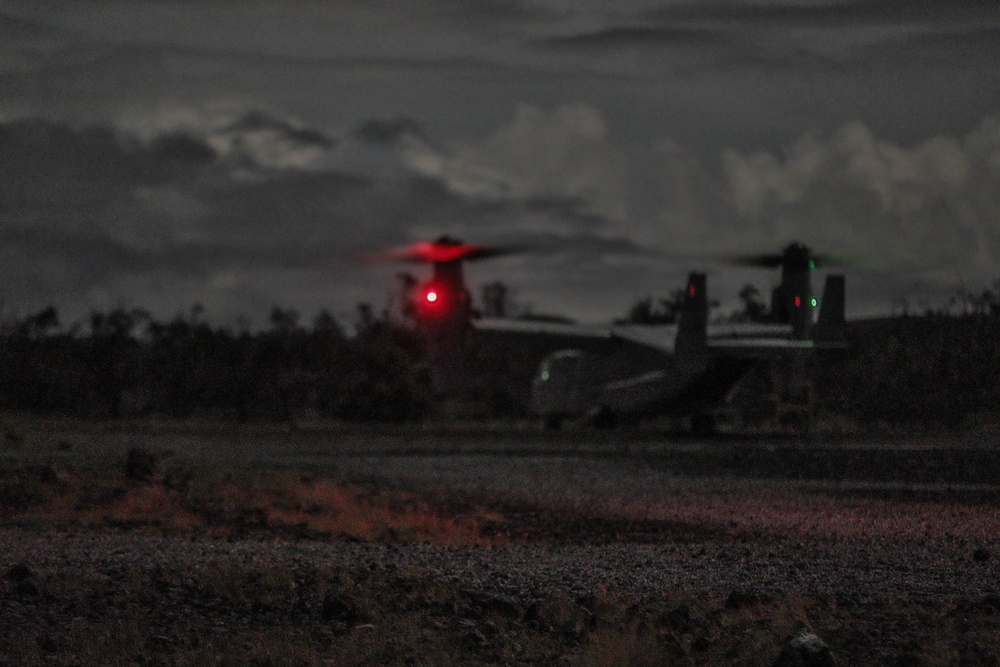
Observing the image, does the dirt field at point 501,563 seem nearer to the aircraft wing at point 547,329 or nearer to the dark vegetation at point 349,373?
the aircraft wing at point 547,329

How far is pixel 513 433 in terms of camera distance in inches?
1813

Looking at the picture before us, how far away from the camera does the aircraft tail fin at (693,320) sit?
3919 cm

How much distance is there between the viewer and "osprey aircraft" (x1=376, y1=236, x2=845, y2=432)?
39.5 metres

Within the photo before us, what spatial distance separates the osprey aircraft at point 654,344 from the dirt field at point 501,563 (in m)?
9.34

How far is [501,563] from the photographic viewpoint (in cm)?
1355

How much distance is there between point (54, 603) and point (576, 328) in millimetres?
34951

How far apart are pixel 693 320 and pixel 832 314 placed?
226 inches

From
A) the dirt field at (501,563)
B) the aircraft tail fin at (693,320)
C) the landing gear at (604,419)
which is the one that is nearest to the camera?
the dirt field at (501,563)

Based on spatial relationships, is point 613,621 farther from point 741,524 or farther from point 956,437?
point 956,437

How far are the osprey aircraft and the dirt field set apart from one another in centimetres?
934

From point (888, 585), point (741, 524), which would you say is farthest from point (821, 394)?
point (888, 585)

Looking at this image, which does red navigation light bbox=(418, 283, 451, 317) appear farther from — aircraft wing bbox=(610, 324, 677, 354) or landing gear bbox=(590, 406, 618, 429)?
landing gear bbox=(590, 406, 618, 429)

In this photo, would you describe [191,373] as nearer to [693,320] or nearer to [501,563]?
[693,320]

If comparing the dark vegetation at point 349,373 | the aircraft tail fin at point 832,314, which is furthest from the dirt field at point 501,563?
the dark vegetation at point 349,373
